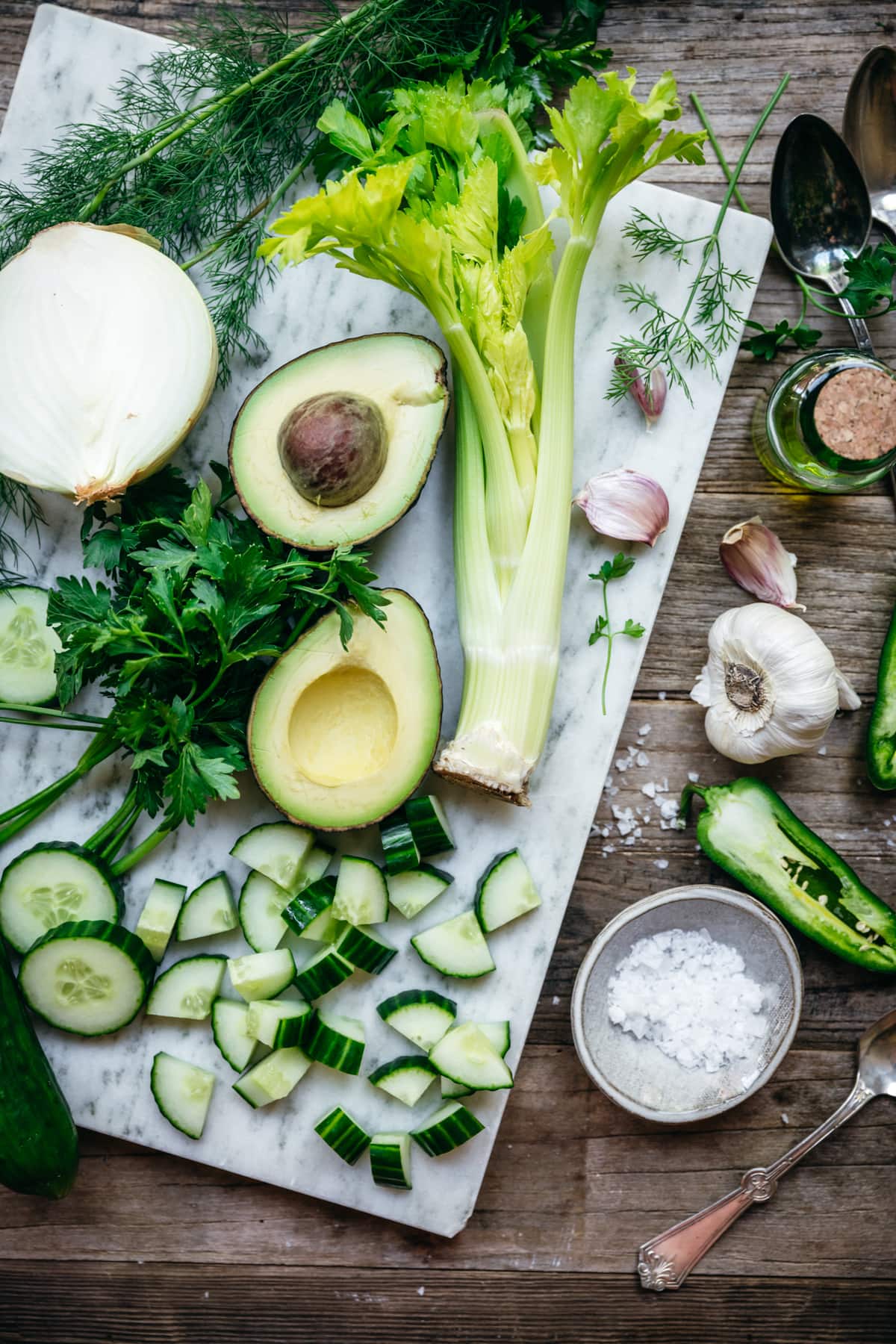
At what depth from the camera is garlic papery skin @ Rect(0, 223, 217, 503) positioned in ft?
5.58

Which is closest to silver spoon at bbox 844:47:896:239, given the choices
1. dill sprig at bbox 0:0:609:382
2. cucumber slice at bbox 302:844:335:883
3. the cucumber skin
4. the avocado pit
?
dill sprig at bbox 0:0:609:382

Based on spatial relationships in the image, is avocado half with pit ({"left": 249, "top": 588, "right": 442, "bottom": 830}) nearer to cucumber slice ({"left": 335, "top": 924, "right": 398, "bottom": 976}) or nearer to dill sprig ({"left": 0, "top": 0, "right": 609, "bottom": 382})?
cucumber slice ({"left": 335, "top": 924, "right": 398, "bottom": 976})

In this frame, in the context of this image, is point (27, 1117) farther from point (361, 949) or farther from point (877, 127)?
point (877, 127)

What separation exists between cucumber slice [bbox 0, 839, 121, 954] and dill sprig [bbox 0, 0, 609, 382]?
108 centimetres

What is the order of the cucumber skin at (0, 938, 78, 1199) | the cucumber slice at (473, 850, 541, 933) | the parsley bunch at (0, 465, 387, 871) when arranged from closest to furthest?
the parsley bunch at (0, 465, 387, 871), the cucumber skin at (0, 938, 78, 1199), the cucumber slice at (473, 850, 541, 933)

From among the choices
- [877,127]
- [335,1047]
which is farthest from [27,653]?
[877,127]

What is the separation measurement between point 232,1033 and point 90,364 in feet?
4.46

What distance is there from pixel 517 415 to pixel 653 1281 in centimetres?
187

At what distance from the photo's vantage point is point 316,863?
75.6 inches

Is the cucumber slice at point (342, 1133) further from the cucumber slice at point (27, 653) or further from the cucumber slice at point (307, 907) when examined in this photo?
the cucumber slice at point (27, 653)

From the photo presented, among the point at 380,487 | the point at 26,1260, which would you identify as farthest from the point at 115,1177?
the point at 380,487

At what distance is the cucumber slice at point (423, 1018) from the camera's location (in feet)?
6.12

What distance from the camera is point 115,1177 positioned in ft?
6.54

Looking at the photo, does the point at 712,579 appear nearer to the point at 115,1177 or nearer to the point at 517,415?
the point at 517,415
